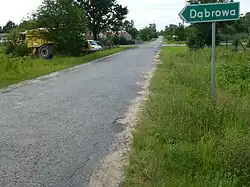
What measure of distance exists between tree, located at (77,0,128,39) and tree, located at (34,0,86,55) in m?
31.6

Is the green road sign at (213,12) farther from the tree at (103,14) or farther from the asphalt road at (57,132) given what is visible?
the tree at (103,14)

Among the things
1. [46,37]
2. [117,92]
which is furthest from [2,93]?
[46,37]

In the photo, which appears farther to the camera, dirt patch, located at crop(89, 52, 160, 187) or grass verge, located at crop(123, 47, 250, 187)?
dirt patch, located at crop(89, 52, 160, 187)

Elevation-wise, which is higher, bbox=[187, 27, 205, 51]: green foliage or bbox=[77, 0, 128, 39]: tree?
bbox=[77, 0, 128, 39]: tree

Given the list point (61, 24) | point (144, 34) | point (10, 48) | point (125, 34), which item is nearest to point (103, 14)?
point (10, 48)

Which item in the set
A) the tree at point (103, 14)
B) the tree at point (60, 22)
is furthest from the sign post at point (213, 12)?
the tree at point (103, 14)

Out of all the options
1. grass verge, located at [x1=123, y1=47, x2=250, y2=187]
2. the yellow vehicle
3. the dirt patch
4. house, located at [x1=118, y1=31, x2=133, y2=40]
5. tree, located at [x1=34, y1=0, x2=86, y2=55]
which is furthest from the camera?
house, located at [x1=118, y1=31, x2=133, y2=40]

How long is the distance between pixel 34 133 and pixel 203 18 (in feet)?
12.3

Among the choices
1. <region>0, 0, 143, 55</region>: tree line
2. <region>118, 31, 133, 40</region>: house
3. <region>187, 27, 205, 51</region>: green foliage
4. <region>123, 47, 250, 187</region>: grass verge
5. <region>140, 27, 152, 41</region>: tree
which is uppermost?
<region>0, 0, 143, 55</region>: tree line

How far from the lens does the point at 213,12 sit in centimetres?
707

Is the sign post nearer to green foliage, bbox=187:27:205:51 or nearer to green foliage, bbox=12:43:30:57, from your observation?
green foliage, bbox=187:27:205:51

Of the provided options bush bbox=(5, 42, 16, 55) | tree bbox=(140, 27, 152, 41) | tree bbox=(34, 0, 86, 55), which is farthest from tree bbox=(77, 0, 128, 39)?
tree bbox=(140, 27, 152, 41)

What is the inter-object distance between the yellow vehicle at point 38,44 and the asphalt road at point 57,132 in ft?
63.2

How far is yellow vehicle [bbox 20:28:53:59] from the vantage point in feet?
106
